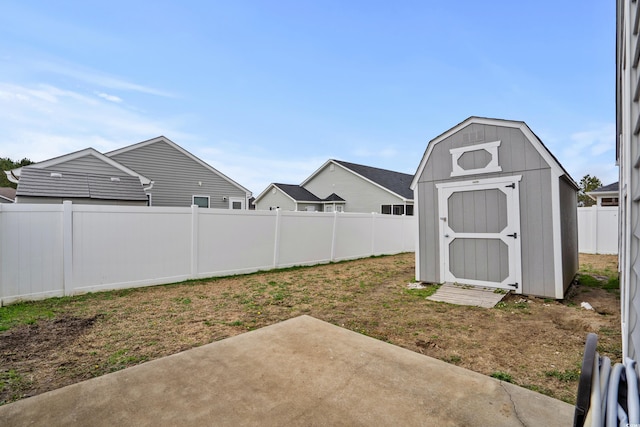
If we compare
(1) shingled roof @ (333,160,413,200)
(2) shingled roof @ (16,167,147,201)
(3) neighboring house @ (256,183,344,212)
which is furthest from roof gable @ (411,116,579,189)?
(3) neighboring house @ (256,183,344,212)

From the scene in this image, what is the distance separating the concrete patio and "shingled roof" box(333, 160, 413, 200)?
17.3 meters

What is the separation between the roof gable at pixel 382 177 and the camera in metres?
19.6

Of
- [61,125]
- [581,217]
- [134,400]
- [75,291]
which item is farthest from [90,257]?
[581,217]

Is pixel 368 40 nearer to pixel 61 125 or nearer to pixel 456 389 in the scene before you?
pixel 456 389

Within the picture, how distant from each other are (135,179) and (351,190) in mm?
13144

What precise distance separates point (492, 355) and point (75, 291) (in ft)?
22.3

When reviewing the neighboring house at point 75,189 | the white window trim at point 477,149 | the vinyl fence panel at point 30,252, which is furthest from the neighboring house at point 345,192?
the vinyl fence panel at point 30,252

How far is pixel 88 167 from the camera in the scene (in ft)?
38.4

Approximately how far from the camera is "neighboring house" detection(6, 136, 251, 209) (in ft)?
31.9

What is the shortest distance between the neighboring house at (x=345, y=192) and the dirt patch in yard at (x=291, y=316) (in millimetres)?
13125

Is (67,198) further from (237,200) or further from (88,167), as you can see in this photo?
(237,200)

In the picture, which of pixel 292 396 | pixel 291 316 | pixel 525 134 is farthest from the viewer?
pixel 525 134

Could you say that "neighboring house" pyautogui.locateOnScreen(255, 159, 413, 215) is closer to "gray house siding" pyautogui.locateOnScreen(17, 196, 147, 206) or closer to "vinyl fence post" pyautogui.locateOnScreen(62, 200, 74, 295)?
"gray house siding" pyautogui.locateOnScreen(17, 196, 147, 206)

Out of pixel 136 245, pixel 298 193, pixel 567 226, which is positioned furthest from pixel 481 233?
pixel 298 193
